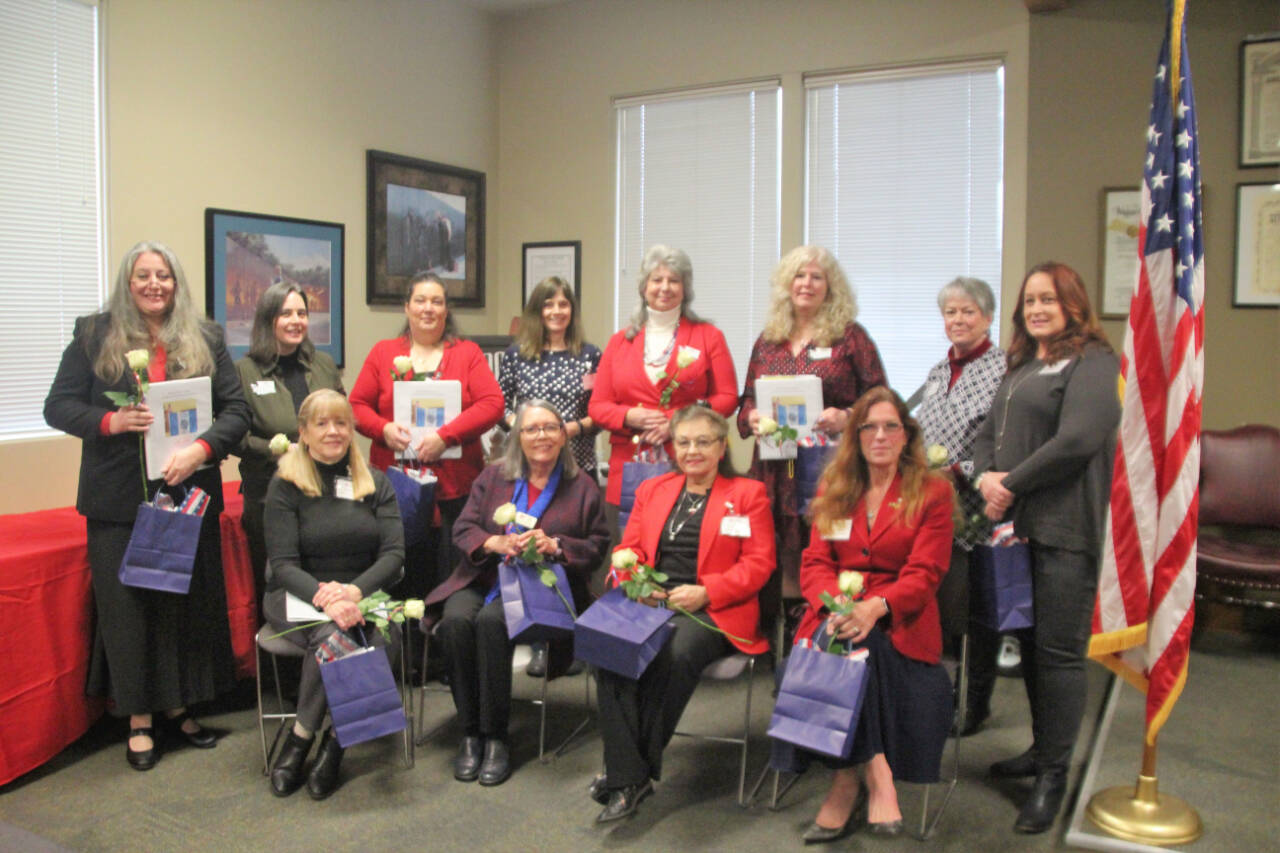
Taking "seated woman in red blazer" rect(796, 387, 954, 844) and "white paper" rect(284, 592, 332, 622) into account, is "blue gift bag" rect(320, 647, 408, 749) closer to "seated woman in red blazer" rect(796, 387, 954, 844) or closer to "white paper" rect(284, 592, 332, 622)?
"white paper" rect(284, 592, 332, 622)

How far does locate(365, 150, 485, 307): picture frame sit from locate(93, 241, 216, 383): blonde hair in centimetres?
205

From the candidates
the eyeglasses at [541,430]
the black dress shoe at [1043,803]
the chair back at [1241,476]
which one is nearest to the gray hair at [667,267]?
the eyeglasses at [541,430]

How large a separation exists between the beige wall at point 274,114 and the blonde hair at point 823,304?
8.43 ft

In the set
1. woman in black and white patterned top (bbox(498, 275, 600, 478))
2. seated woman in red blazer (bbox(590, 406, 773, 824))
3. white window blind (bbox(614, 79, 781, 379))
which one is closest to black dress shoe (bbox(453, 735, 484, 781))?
seated woman in red blazer (bbox(590, 406, 773, 824))

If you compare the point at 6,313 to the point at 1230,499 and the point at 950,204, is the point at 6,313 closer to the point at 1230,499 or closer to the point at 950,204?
the point at 950,204

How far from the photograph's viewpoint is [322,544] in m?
3.26

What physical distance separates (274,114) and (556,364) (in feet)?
6.58

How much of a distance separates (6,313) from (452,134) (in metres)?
2.77

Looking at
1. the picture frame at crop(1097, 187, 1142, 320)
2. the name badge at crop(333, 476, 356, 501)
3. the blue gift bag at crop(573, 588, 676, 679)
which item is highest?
the picture frame at crop(1097, 187, 1142, 320)

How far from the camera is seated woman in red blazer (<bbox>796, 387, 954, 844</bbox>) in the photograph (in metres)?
2.77

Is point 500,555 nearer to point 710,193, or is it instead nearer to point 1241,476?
point 710,193

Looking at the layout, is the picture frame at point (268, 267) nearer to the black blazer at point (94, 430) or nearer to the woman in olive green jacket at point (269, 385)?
the woman in olive green jacket at point (269, 385)

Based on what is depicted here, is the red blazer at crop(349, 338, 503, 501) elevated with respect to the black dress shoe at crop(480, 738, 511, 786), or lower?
elevated

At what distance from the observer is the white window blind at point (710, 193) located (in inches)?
219
